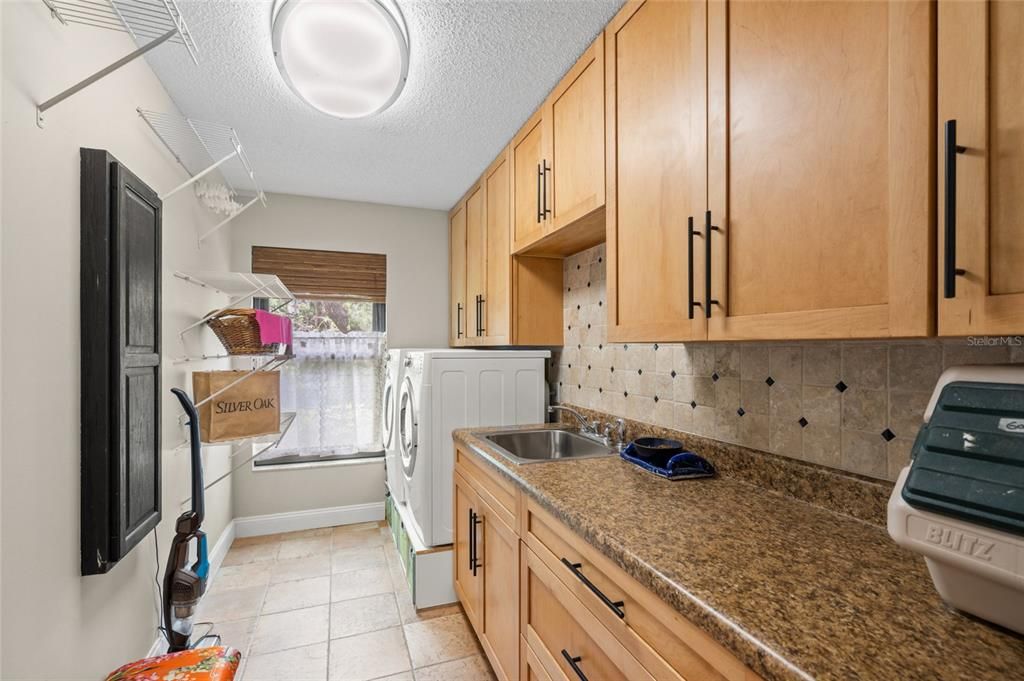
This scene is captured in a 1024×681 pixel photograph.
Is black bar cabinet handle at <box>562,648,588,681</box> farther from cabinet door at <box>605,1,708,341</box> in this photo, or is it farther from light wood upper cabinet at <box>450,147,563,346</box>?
light wood upper cabinet at <box>450,147,563,346</box>

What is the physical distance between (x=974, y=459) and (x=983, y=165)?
0.41 meters

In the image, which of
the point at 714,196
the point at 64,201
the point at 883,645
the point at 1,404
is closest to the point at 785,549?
the point at 883,645

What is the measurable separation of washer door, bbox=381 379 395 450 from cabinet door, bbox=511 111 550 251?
1435 mm

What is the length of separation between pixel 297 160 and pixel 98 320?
1.74m

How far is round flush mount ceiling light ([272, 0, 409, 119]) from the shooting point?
1.32 meters

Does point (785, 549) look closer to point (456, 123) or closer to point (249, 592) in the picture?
point (456, 123)

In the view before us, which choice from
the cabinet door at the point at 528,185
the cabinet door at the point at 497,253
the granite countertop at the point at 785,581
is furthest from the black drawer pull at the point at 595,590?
the cabinet door at the point at 497,253

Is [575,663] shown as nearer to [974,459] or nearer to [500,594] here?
[500,594]

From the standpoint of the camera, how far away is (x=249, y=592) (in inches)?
99.6

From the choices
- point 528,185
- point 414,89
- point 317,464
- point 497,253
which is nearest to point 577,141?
point 528,185

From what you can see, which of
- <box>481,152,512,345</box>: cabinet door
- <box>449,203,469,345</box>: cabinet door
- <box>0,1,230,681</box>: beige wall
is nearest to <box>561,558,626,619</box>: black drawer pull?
<box>0,1,230,681</box>: beige wall

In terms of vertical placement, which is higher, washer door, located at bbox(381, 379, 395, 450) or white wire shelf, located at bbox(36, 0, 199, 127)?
white wire shelf, located at bbox(36, 0, 199, 127)

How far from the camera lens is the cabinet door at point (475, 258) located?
2.94m

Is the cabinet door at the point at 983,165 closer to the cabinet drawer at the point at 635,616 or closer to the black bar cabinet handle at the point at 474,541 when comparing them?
the cabinet drawer at the point at 635,616
